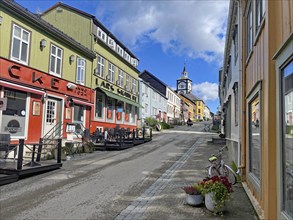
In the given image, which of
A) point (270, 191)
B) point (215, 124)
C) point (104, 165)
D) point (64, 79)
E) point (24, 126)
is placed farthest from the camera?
point (215, 124)

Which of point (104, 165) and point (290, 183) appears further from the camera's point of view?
point (104, 165)

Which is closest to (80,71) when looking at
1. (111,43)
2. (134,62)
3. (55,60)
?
(55,60)

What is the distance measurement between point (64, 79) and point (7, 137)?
7565mm

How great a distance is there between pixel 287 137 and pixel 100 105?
20.5m

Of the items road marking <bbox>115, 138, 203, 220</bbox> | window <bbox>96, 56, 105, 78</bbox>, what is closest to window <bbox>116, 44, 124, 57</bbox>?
window <bbox>96, 56, 105, 78</bbox>

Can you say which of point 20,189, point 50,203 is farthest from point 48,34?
point 50,203

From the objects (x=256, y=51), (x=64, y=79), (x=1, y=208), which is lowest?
(x=1, y=208)

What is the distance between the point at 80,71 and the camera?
67.6 ft

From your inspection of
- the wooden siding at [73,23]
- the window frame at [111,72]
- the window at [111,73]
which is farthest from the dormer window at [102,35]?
the window at [111,73]

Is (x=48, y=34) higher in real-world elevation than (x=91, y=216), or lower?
higher

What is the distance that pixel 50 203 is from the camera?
694cm

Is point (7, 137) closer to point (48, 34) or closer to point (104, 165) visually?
point (104, 165)

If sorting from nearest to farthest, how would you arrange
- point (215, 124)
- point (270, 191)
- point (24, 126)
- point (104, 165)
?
1. point (270, 191)
2. point (104, 165)
3. point (24, 126)
4. point (215, 124)

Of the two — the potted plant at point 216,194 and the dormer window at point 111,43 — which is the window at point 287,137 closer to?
the potted plant at point 216,194
